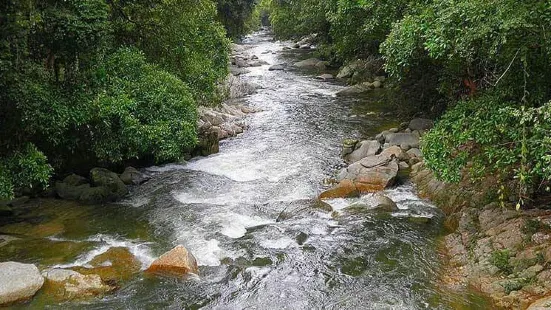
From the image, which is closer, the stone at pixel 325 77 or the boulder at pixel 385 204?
the boulder at pixel 385 204

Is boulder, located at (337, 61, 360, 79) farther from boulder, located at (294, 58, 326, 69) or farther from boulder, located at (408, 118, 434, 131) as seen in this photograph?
boulder, located at (408, 118, 434, 131)

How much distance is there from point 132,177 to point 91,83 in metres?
3.57

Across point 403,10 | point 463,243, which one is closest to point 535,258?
point 463,243

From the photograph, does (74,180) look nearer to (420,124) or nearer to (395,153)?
(395,153)

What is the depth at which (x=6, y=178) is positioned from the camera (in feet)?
33.4

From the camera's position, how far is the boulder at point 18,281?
829 centimetres

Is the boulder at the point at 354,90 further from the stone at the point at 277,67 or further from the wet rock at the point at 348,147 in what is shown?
the stone at the point at 277,67

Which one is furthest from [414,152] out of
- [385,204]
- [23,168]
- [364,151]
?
[23,168]

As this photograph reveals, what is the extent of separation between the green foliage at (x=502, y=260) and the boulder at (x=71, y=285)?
287 inches

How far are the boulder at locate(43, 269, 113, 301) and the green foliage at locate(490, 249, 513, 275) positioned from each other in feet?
23.9

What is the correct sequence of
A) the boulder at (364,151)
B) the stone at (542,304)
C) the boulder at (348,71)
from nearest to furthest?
the stone at (542,304)
the boulder at (364,151)
the boulder at (348,71)

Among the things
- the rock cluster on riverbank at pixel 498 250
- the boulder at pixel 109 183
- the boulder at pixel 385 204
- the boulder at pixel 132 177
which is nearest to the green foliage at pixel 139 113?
the boulder at pixel 109 183

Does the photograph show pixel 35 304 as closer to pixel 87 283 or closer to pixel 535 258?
pixel 87 283

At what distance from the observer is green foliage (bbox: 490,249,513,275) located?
29.0 ft
